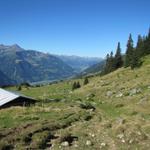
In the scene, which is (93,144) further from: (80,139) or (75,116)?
(75,116)

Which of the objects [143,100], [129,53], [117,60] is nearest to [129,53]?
[129,53]

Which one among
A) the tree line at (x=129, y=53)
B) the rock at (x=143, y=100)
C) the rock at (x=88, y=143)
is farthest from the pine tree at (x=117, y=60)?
the rock at (x=88, y=143)

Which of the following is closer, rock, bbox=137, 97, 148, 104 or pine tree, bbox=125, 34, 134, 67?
rock, bbox=137, 97, 148, 104

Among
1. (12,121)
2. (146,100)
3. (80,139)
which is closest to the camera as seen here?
(80,139)

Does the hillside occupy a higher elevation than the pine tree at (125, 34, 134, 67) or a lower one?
lower

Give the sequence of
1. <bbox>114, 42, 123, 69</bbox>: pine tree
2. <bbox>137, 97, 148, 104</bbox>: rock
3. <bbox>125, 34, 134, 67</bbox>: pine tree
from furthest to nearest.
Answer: <bbox>114, 42, 123, 69</bbox>: pine tree
<bbox>125, 34, 134, 67</bbox>: pine tree
<bbox>137, 97, 148, 104</bbox>: rock

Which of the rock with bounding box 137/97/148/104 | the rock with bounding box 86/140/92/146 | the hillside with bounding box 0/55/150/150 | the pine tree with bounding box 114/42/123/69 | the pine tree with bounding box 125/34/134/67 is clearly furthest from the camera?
the pine tree with bounding box 114/42/123/69

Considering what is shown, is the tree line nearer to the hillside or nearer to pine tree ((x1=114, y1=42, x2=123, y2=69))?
pine tree ((x1=114, y1=42, x2=123, y2=69))

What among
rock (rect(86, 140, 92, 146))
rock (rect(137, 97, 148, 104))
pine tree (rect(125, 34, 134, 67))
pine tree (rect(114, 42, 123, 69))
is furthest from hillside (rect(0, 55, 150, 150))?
pine tree (rect(114, 42, 123, 69))

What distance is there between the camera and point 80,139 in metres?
25.2

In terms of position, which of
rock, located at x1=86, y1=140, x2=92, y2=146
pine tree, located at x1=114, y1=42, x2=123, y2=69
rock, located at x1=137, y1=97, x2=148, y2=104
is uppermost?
pine tree, located at x1=114, y1=42, x2=123, y2=69

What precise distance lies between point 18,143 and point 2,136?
8.61ft

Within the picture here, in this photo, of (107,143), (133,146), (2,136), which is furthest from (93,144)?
(2,136)

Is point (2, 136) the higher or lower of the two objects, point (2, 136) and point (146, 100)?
the lower
